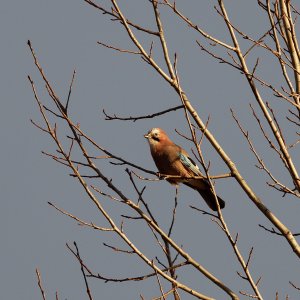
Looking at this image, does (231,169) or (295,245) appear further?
(231,169)

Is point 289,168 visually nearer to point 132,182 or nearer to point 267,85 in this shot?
point 267,85

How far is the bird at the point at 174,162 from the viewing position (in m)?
7.31

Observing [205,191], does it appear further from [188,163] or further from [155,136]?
[155,136]

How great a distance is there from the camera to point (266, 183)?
440 cm

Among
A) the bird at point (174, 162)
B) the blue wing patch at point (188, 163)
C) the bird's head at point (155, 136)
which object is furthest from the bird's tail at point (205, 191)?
the bird's head at point (155, 136)

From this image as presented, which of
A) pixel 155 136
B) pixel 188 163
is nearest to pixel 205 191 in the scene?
pixel 188 163

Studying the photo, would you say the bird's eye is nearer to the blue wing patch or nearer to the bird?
the bird

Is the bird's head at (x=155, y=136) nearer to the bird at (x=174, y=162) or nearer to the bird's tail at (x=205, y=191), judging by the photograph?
the bird at (x=174, y=162)

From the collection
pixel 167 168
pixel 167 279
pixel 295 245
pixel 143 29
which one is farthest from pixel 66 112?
pixel 167 168

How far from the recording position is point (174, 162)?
7344 millimetres

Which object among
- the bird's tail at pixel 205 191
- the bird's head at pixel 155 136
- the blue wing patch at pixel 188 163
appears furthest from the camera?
the bird's head at pixel 155 136

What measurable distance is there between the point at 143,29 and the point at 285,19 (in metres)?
1.00

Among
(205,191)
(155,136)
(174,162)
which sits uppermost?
(155,136)

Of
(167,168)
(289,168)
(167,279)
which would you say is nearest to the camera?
(167,279)
